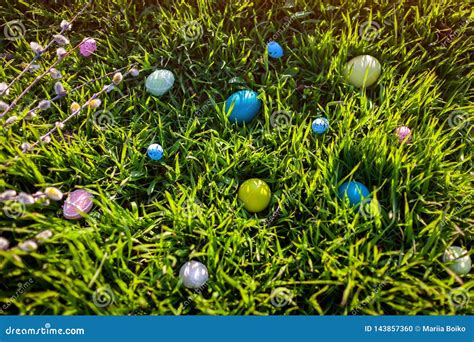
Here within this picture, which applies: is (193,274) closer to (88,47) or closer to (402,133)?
(402,133)

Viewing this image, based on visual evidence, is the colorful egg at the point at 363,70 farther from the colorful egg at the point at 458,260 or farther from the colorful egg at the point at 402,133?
the colorful egg at the point at 458,260

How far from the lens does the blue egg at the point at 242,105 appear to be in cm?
145

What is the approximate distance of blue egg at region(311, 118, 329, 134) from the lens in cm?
142

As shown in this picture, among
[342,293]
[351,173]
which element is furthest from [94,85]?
[342,293]

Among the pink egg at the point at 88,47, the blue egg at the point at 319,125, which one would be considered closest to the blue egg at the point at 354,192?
the blue egg at the point at 319,125

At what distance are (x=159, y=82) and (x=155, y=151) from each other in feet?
0.84

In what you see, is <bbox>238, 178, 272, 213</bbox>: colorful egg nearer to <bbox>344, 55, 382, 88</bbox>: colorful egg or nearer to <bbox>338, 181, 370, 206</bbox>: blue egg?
<bbox>338, 181, 370, 206</bbox>: blue egg

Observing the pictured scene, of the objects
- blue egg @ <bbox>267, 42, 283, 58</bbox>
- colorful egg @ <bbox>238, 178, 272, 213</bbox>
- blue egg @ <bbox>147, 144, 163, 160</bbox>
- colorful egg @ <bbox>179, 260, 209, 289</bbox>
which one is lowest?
colorful egg @ <bbox>179, 260, 209, 289</bbox>

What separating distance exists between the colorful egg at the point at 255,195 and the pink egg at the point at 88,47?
2.42 feet

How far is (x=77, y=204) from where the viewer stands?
133 centimetres

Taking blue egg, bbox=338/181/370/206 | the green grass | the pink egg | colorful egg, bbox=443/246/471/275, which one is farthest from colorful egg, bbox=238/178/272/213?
the pink egg

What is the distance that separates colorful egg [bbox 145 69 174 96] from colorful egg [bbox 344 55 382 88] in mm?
598

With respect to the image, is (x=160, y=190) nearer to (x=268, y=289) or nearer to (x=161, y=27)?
(x=268, y=289)

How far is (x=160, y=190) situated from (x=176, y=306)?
14.4 inches
